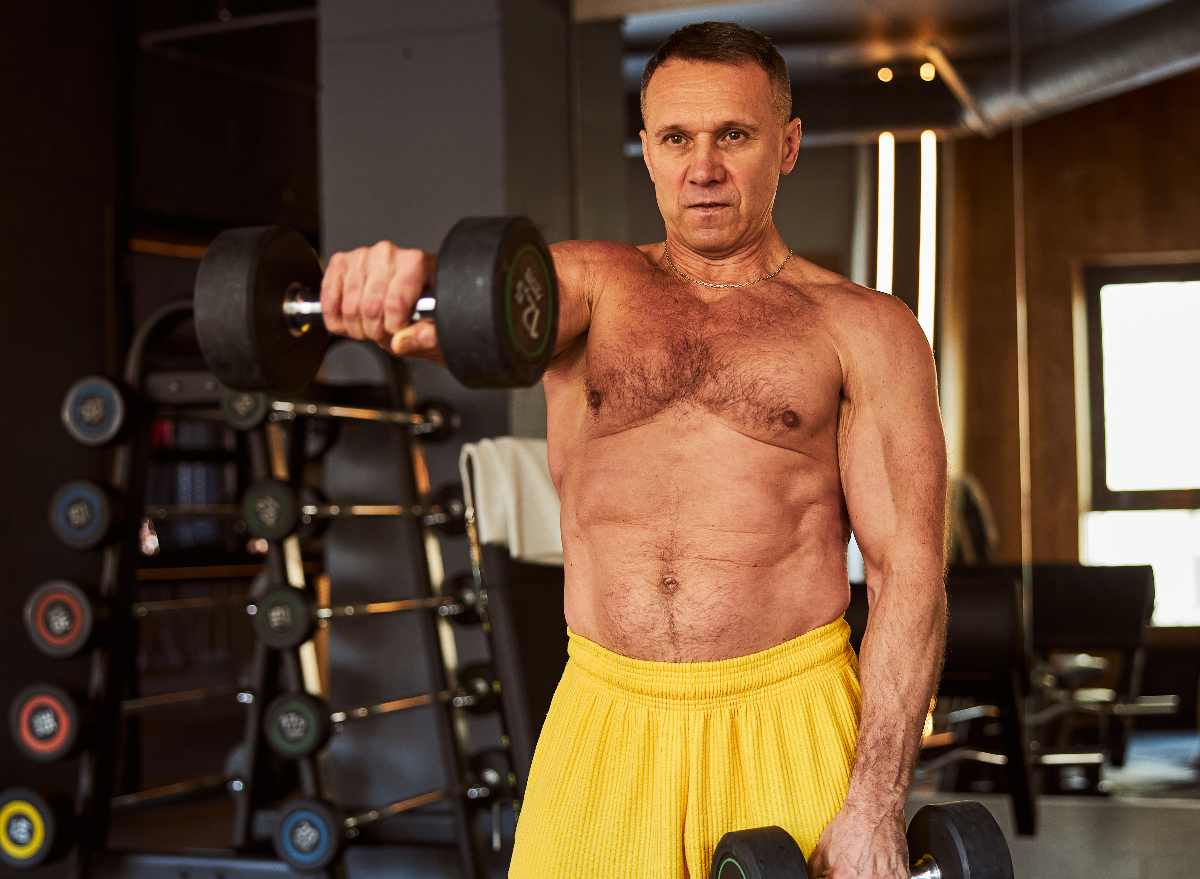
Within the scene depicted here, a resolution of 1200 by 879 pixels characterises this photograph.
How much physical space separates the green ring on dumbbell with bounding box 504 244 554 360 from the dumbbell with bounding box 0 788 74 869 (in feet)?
7.86

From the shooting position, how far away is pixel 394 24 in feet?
11.5

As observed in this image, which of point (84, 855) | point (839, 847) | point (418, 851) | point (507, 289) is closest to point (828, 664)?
point (839, 847)

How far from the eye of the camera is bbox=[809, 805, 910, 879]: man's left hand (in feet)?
4.59

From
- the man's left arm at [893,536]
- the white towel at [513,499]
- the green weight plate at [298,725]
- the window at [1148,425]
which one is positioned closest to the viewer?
the man's left arm at [893,536]

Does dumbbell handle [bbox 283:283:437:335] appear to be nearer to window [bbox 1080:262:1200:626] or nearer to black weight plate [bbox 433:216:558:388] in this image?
black weight plate [bbox 433:216:558:388]

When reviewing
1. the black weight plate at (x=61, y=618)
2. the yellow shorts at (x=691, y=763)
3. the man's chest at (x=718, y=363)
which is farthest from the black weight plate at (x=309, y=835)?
the man's chest at (x=718, y=363)

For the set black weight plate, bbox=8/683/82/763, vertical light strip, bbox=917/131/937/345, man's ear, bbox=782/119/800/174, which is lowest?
black weight plate, bbox=8/683/82/763

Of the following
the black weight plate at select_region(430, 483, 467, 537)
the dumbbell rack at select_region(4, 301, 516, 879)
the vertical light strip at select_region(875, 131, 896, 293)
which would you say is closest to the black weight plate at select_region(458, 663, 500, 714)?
the dumbbell rack at select_region(4, 301, 516, 879)

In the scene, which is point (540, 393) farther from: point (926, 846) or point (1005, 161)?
point (926, 846)

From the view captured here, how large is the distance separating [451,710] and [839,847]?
173 centimetres

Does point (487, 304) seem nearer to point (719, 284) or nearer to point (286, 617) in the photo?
point (719, 284)

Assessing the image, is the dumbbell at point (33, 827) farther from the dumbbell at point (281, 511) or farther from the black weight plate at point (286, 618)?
the dumbbell at point (281, 511)

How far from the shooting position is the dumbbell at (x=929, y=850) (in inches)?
49.1

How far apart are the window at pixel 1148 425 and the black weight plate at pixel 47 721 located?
3.03 m
